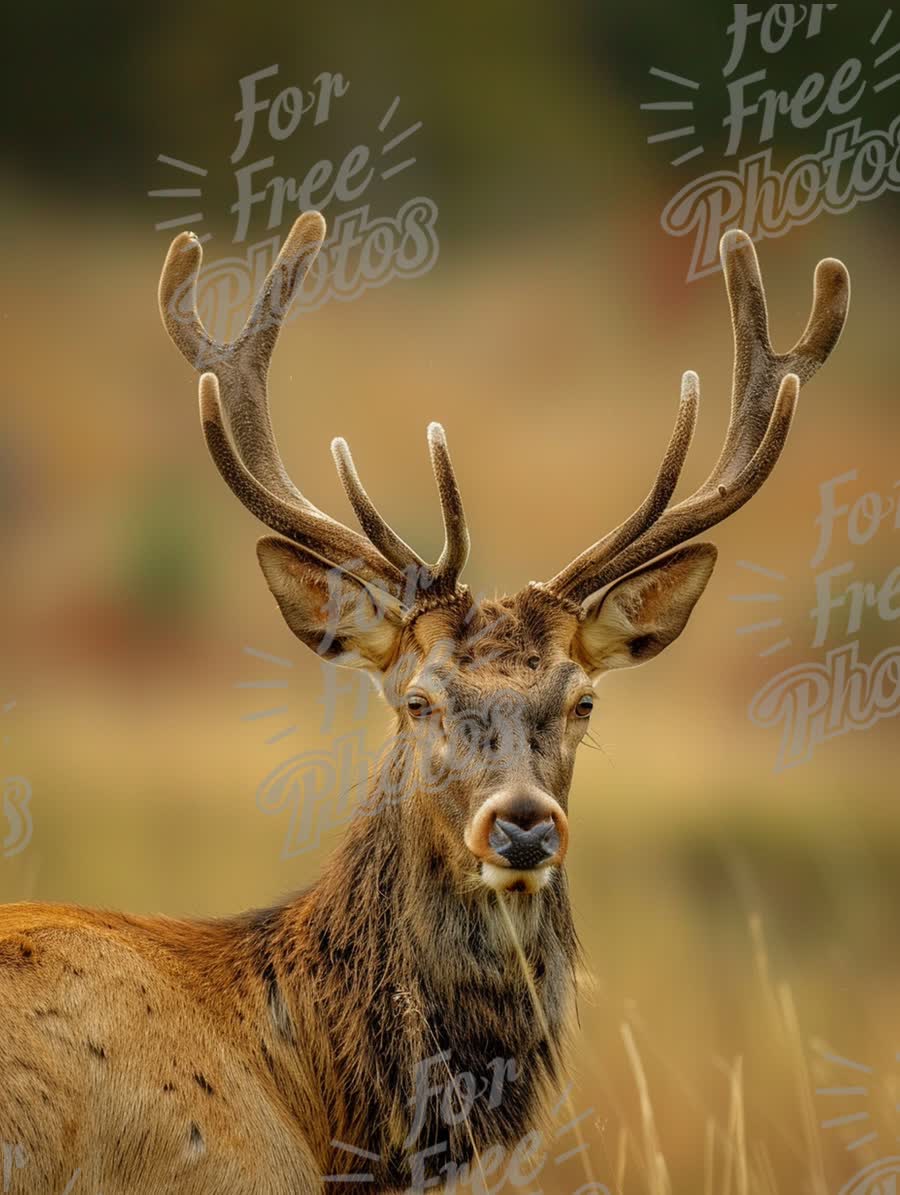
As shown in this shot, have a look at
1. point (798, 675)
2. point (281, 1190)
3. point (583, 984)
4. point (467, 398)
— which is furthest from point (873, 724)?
point (281, 1190)

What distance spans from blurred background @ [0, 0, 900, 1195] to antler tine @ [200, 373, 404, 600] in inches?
46.7

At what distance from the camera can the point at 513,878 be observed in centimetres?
453

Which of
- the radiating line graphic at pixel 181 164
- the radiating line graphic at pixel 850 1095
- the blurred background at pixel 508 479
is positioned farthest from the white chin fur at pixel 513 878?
the radiating line graphic at pixel 181 164

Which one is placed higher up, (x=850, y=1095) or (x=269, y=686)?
(x=269, y=686)

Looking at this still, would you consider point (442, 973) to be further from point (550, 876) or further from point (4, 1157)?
point (4, 1157)

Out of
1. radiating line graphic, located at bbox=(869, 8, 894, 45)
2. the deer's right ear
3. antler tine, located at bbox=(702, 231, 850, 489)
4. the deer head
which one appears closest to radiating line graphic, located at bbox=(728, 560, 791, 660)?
antler tine, located at bbox=(702, 231, 850, 489)

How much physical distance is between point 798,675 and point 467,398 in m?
4.27

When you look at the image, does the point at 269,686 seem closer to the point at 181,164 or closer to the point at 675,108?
the point at 181,164

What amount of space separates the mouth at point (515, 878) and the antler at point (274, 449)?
3.31 ft

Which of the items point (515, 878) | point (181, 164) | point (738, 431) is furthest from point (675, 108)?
point (515, 878)

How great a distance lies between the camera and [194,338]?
19.5 ft

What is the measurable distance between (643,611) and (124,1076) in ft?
7.19

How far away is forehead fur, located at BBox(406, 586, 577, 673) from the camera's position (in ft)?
16.5

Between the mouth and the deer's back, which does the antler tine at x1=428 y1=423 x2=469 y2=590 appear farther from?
the deer's back
